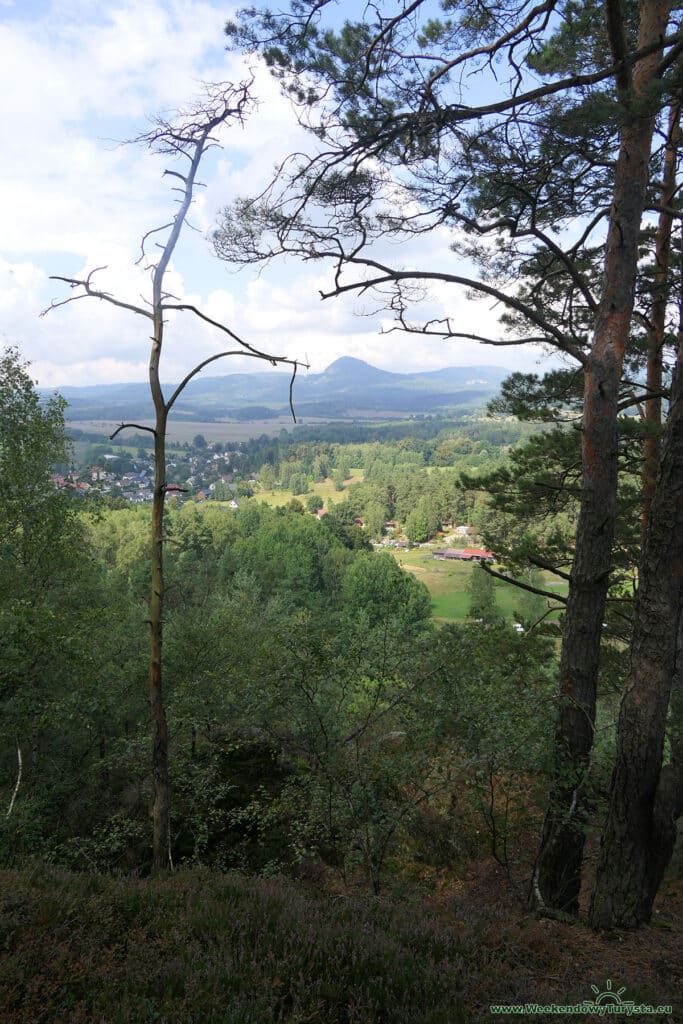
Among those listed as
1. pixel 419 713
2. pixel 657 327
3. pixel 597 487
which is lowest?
pixel 419 713

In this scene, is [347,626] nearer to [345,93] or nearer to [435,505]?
[345,93]

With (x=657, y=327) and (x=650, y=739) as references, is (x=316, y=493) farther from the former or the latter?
(x=650, y=739)

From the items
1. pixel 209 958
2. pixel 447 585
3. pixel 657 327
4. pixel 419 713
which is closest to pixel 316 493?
pixel 447 585

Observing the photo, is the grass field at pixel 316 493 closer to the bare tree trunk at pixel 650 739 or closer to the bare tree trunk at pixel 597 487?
the bare tree trunk at pixel 597 487

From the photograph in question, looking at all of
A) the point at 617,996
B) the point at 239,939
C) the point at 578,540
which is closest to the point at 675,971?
the point at 617,996

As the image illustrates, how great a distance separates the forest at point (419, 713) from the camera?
3.07m

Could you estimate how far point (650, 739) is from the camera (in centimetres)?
422

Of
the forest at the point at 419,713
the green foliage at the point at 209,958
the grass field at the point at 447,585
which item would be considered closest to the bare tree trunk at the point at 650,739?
the forest at the point at 419,713

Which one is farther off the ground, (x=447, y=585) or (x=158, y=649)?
(x=158, y=649)

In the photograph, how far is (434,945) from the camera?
3.39 metres

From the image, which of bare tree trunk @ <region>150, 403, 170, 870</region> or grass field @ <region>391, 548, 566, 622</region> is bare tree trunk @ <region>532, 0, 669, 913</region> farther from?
grass field @ <region>391, 548, 566, 622</region>

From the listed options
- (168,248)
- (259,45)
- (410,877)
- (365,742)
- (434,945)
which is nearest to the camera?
(434,945)

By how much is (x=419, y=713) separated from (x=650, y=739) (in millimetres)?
2250

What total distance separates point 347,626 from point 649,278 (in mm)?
6699
